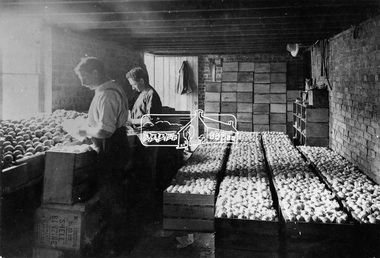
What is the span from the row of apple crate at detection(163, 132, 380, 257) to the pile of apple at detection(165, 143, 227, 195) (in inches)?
0.6

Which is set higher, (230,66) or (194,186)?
(230,66)

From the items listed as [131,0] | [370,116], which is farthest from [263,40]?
[131,0]

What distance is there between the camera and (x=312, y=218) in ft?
11.4

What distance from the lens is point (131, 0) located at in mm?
4453

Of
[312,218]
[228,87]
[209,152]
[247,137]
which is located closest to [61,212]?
[312,218]

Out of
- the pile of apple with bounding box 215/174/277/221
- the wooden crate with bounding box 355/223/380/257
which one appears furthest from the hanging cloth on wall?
the wooden crate with bounding box 355/223/380/257

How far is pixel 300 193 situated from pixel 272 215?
77 centimetres

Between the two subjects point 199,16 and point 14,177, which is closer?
point 14,177

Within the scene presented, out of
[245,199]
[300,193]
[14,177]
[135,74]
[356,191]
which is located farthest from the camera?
[135,74]

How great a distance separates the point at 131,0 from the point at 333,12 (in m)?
2.79

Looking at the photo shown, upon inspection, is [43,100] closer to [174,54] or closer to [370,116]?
[370,116]

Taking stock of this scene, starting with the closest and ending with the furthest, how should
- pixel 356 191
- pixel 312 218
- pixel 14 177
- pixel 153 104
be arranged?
pixel 14 177
pixel 312 218
pixel 356 191
pixel 153 104

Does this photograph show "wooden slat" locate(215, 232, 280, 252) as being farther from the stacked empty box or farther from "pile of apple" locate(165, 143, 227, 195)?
the stacked empty box

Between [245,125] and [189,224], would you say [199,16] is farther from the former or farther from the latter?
[245,125]
